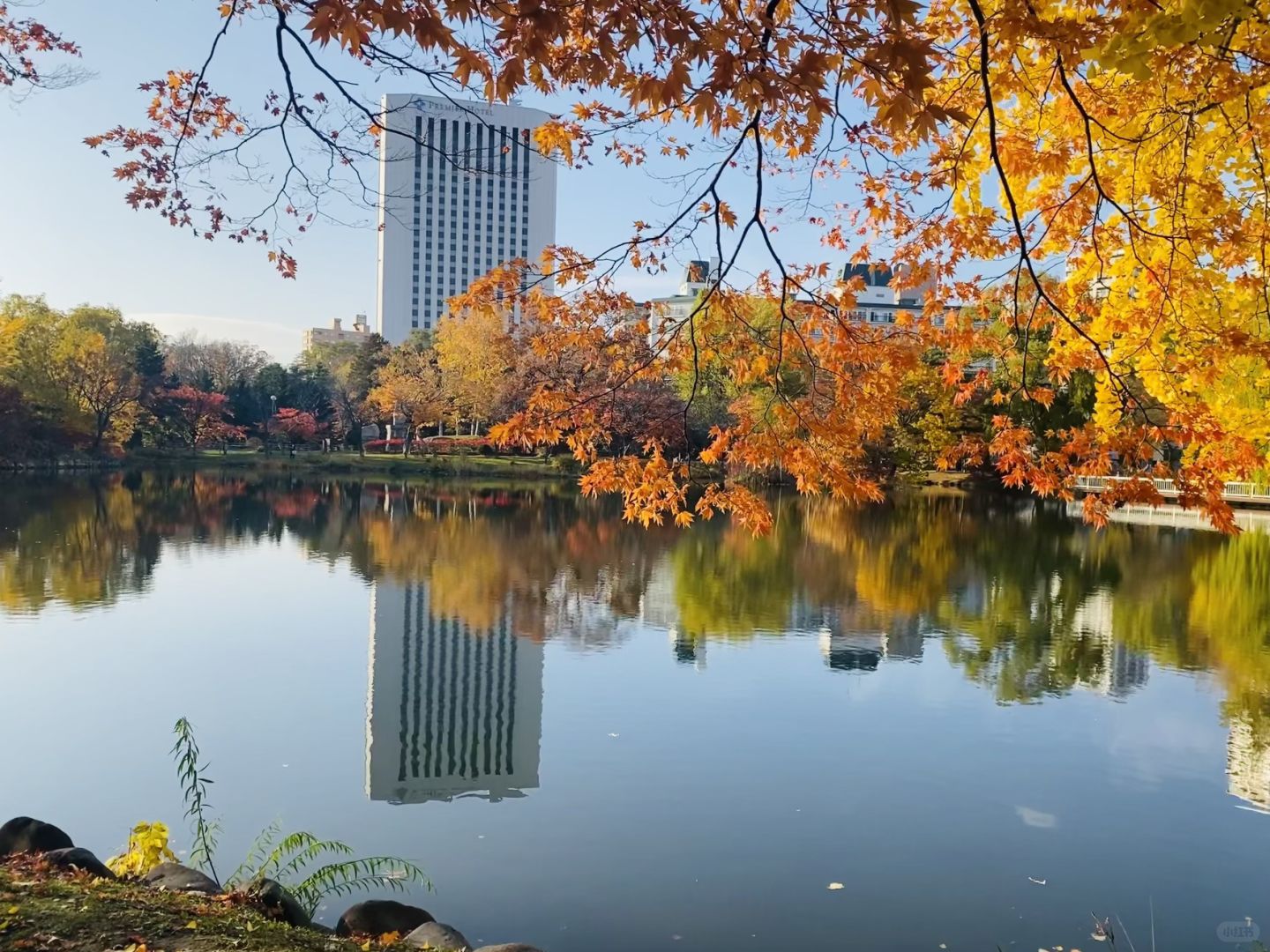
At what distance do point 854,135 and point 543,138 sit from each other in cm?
144

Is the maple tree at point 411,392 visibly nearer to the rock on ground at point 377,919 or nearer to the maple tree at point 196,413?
the maple tree at point 196,413

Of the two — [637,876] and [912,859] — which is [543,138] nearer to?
[637,876]

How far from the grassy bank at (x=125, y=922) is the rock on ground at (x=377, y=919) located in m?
0.41

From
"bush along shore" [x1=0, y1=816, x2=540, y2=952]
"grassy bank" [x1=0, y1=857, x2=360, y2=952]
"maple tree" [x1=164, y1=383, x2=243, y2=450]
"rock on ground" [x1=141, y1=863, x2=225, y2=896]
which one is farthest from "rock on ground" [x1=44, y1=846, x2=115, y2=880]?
"maple tree" [x1=164, y1=383, x2=243, y2=450]

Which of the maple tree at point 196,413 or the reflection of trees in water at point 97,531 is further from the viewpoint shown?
the maple tree at point 196,413

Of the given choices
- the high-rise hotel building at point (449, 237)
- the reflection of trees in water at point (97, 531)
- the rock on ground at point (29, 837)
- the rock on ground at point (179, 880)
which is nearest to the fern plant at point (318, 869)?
the rock on ground at point (179, 880)

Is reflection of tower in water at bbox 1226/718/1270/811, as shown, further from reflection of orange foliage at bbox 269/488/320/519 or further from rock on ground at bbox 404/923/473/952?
reflection of orange foliage at bbox 269/488/320/519

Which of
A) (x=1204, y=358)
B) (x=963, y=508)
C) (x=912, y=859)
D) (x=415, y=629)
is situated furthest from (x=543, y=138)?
(x=963, y=508)

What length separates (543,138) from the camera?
15.0 ft

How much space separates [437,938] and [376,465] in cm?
3447

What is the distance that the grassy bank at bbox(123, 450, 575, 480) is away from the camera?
3600 cm

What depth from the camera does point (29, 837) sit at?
158 inches

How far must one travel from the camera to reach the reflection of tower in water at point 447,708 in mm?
6039

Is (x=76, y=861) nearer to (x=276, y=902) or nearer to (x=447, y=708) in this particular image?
(x=276, y=902)
